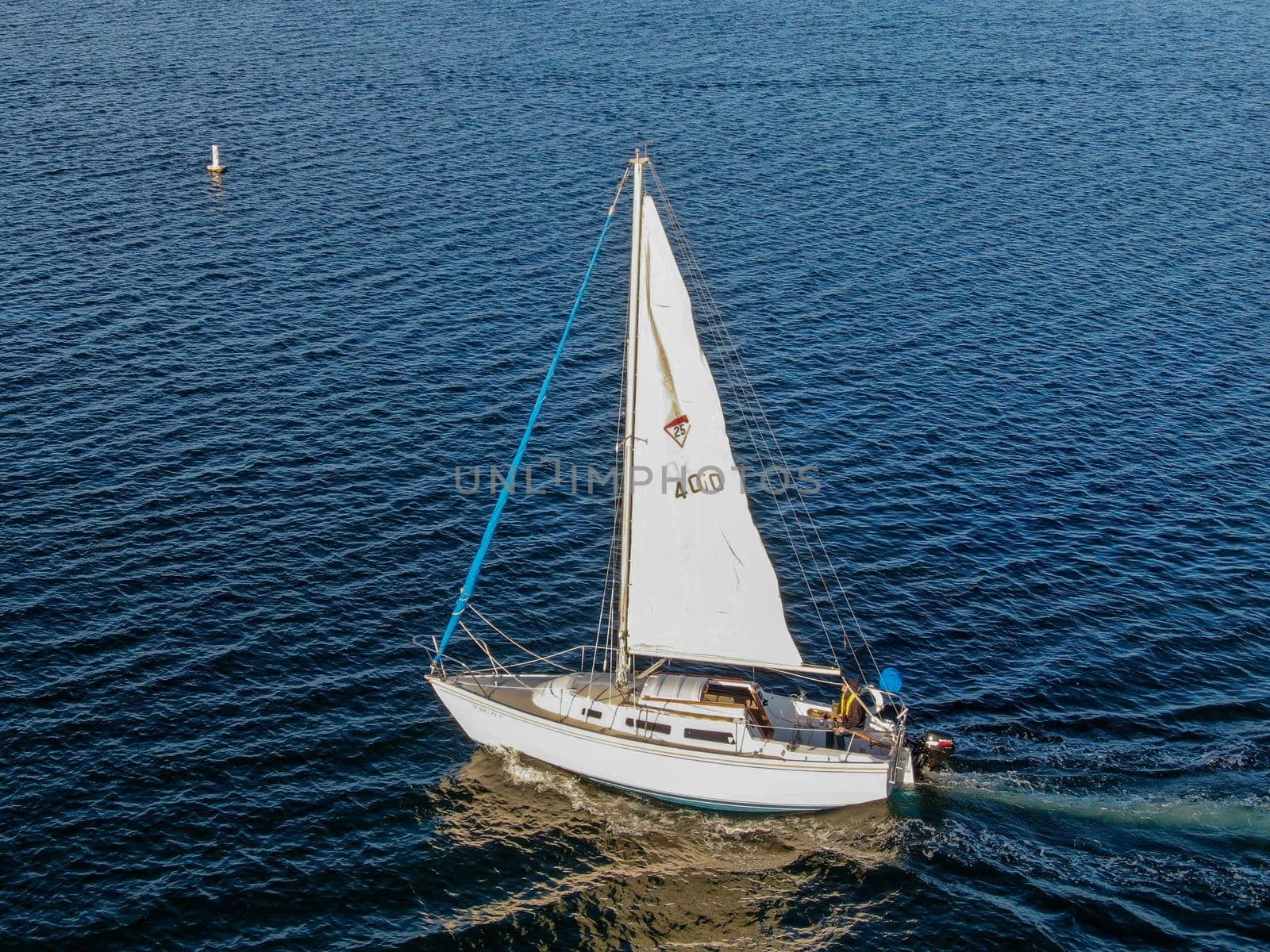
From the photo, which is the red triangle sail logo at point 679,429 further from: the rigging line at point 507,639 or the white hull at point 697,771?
the rigging line at point 507,639

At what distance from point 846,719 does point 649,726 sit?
7847 millimetres

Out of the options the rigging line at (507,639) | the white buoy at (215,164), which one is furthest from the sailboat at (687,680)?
the white buoy at (215,164)

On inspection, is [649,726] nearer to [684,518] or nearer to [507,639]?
[684,518]

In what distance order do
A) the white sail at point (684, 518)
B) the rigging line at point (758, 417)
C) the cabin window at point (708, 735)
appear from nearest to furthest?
the white sail at point (684, 518) < the cabin window at point (708, 735) < the rigging line at point (758, 417)

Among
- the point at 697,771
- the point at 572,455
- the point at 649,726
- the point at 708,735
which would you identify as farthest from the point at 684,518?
the point at 572,455

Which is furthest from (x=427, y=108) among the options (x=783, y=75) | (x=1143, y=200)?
(x=1143, y=200)

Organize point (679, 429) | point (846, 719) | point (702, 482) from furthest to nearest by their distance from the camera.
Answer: point (846, 719) → point (702, 482) → point (679, 429)

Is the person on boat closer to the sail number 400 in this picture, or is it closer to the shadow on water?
the shadow on water

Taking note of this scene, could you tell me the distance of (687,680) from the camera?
54.5 meters

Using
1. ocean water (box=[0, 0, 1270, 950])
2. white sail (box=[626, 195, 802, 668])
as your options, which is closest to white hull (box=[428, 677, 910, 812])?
ocean water (box=[0, 0, 1270, 950])

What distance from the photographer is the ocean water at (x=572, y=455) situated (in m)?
49.6

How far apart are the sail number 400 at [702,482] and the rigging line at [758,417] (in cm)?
1519

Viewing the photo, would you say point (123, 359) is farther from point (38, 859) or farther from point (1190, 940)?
point (1190, 940)
